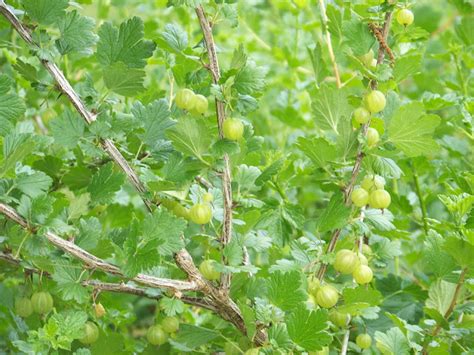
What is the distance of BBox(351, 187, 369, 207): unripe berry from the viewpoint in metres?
0.74

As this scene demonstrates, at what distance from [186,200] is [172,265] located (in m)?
0.07

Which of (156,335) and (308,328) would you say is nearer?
(308,328)

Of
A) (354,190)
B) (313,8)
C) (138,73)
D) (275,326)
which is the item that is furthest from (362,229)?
(313,8)

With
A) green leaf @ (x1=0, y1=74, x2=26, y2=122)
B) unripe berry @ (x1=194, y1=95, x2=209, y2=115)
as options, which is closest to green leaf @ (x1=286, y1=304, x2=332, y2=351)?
unripe berry @ (x1=194, y1=95, x2=209, y2=115)

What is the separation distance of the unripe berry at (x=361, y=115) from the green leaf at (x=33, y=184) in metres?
0.31

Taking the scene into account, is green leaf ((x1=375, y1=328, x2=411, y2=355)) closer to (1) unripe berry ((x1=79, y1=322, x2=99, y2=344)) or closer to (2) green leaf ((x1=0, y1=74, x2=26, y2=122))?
(1) unripe berry ((x1=79, y1=322, x2=99, y2=344))

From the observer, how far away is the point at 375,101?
726 mm

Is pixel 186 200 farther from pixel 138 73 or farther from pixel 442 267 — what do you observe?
pixel 442 267

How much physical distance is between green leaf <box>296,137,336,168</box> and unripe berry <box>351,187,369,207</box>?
42 millimetres

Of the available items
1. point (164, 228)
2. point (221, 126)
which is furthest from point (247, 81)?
point (164, 228)

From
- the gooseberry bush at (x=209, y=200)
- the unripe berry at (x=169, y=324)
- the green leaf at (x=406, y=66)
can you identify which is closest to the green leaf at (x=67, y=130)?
the gooseberry bush at (x=209, y=200)

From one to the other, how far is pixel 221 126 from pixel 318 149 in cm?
11

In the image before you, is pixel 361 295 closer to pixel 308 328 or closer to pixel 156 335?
pixel 308 328

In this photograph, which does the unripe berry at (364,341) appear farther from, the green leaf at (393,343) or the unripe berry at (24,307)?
the unripe berry at (24,307)
